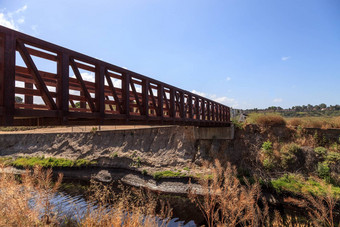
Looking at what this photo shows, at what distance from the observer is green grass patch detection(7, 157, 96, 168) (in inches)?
949

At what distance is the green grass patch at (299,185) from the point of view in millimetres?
13857

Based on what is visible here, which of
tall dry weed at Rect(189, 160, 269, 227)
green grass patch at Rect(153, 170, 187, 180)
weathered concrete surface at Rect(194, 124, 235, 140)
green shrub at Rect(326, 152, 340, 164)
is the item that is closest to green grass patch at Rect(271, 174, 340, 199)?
green shrub at Rect(326, 152, 340, 164)

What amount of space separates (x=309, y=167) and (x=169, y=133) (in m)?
14.3

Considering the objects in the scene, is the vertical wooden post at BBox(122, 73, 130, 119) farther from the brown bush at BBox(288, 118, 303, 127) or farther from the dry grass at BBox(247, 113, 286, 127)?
the brown bush at BBox(288, 118, 303, 127)

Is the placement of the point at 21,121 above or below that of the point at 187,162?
above

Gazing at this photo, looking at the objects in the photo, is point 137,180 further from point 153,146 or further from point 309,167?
point 309,167

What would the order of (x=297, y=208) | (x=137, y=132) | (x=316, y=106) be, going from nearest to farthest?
(x=297, y=208), (x=137, y=132), (x=316, y=106)

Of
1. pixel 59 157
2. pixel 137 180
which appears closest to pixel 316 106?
pixel 137 180

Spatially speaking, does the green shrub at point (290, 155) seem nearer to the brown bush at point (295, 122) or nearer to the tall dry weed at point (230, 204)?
the brown bush at point (295, 122)

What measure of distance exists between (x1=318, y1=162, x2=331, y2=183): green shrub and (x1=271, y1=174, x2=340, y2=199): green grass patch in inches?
29.3

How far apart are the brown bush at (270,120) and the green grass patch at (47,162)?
20.8 meters

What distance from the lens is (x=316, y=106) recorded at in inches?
2606

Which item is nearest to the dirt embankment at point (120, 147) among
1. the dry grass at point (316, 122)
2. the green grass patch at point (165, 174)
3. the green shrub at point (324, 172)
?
the green grass patch at point (165, 174)

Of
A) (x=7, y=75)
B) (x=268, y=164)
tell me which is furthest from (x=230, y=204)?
(x=268, y=164)
